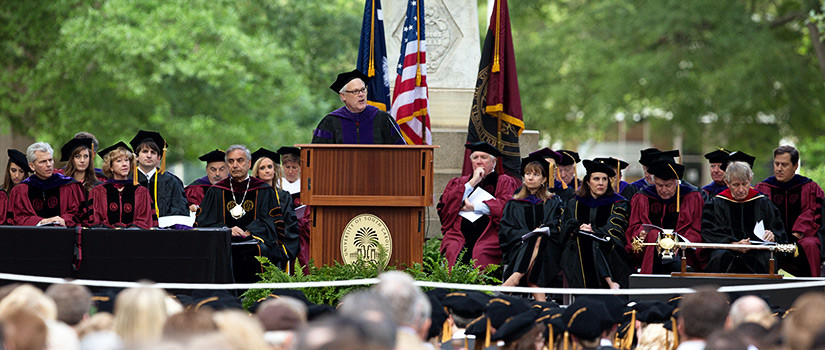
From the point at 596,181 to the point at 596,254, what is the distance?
2.67ft

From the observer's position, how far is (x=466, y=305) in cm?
845

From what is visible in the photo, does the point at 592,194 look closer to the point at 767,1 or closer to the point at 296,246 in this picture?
the point at 296,246

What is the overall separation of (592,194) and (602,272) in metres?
0.93

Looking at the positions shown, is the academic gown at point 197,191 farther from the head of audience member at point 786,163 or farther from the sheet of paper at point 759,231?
the head of audience member at point 786,163

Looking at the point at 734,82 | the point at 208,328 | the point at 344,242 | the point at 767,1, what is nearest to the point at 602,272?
the point at 344,242

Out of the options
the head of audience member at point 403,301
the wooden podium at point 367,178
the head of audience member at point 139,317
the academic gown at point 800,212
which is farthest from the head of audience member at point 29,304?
the academic gown at point 800,212

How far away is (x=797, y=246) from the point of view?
11250 mm

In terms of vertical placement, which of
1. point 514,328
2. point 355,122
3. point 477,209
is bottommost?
point 514,328

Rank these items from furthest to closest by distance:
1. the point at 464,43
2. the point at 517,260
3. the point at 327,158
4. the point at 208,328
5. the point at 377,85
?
the point at 464,43
the point at 377,85
the point at 517,260
the point at 327,158
the point at 208,328

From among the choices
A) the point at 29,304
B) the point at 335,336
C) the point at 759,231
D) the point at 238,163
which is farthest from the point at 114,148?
the point at 335,336

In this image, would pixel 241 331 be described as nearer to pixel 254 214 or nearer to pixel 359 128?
pixel 359 128

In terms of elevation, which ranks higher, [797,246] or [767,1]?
[767,1]

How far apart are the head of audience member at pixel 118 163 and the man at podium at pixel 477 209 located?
3119 millimetres

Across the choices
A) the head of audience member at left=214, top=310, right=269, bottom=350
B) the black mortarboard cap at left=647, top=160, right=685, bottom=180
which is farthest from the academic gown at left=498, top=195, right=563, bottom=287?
the head of audience member at left=214, top=310, right=269, bottom=350
